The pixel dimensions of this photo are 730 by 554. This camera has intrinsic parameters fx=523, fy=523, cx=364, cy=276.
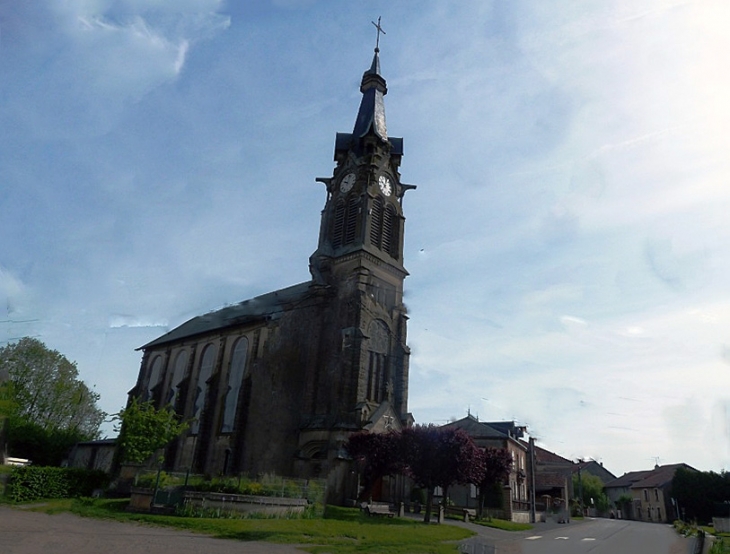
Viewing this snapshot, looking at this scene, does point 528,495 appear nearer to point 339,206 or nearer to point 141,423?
point 339,206

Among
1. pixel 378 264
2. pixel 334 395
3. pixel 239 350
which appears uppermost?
pixel 378 264

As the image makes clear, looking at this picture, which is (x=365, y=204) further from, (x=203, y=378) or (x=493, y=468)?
(x=493, y=468)

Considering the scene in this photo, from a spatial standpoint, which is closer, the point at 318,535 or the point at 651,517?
the point at 318,535

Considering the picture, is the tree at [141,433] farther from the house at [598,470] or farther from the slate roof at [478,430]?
the house at [598,470]

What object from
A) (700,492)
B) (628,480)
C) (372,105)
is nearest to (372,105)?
(372,105)

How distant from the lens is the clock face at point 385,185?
43281mm

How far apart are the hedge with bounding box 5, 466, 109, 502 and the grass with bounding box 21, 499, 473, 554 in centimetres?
133

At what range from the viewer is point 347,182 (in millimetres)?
44062

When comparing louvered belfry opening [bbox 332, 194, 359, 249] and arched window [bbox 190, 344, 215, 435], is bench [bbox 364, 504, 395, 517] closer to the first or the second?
arched window [bbox 190, 344, 215, 435]

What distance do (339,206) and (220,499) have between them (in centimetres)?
2741

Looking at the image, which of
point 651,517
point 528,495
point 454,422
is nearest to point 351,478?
point 454,422

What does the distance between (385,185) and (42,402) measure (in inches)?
1534

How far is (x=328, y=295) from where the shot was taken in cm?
3922

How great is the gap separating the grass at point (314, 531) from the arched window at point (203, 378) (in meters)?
17.4
